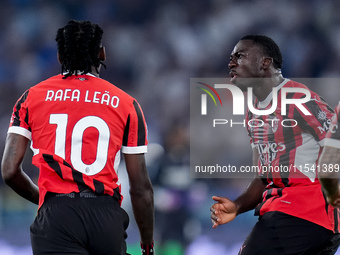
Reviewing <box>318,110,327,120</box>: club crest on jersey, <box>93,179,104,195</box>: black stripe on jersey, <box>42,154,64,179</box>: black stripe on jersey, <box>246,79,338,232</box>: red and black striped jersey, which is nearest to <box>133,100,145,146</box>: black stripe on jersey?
<box>93,179,104,195</box>: black stripe on jersey

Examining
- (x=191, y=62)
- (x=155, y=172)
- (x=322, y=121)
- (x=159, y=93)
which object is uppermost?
(x=191, y=62)

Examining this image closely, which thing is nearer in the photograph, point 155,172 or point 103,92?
point 103,92

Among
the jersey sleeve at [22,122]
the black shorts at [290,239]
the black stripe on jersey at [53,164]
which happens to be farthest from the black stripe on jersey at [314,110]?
the jersey sleeve at [22,122]

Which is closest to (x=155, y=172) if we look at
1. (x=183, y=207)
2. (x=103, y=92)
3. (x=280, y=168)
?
(x=183, y=207)

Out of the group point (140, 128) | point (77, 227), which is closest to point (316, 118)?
point (140, 128)

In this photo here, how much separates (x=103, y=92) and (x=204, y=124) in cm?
356

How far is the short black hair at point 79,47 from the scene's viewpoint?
2400 mm

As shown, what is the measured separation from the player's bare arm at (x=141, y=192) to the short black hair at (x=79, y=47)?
1.51ft

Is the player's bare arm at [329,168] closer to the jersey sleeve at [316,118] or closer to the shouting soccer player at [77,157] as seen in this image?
the jersey sleeve at [316,118]

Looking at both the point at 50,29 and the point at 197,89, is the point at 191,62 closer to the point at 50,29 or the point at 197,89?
the point at 197,89

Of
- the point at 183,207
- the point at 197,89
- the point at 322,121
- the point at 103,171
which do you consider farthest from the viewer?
the point at 197,89

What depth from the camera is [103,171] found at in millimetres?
2203

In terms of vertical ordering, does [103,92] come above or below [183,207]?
above

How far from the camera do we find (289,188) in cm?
265
